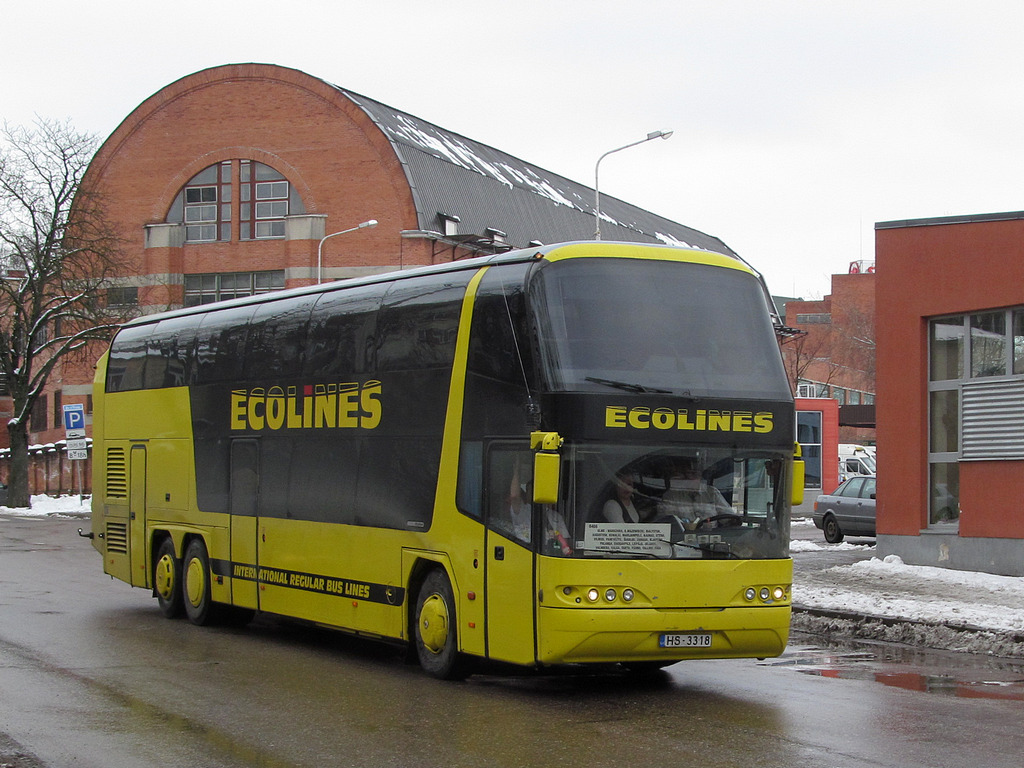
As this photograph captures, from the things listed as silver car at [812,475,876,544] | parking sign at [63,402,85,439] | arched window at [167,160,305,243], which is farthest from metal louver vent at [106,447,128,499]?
arched window at [167,160,305,243]

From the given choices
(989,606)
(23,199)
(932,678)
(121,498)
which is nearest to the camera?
(932,678)

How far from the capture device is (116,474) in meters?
18.0

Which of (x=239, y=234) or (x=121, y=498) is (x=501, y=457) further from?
(x=239, y=234)

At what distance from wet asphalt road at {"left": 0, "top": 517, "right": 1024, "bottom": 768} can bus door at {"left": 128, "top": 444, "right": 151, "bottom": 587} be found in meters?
2.12

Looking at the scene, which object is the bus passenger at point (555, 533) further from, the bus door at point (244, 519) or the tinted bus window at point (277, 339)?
the bus door at point (244, 519)

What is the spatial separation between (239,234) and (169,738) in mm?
54347

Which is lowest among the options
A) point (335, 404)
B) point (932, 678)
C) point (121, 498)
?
point (932, 678)

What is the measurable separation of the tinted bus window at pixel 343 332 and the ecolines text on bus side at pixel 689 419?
324 centimetres

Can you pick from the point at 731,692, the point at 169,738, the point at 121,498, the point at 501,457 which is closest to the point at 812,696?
the point at 731,692

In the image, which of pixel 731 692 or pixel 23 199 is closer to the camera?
pixel 731 692

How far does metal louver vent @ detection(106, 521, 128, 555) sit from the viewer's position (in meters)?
17.7

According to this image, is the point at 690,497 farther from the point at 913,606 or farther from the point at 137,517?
the point at 137,517

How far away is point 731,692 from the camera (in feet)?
36.6

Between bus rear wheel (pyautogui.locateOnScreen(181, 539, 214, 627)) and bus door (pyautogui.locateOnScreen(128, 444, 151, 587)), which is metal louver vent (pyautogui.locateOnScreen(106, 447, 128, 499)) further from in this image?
bus rear wheel (pyautogui.locateOnScreen(181, 539, 214, 627))
